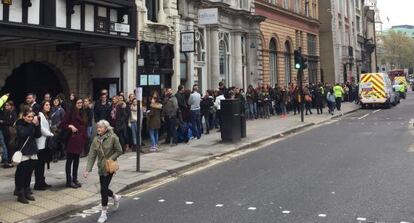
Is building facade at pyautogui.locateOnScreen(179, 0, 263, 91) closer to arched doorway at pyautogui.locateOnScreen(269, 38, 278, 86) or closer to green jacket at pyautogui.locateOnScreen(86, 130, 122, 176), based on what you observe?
arched doorway at pyautogui.locateOnScreen(269, 38, 278, 86)

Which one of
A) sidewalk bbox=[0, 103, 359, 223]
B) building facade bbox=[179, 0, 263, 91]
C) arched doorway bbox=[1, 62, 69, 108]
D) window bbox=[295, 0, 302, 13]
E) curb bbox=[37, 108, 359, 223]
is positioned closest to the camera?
curb bbox=[37, 108, 359, 223]

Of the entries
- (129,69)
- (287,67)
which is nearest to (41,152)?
(129,69)

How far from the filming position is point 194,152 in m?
13.6

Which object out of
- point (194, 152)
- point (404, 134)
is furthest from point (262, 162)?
point (404, 134)

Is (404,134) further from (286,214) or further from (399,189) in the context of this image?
(286,214)

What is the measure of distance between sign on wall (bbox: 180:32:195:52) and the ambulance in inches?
698

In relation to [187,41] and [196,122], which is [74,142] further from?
[187,41]

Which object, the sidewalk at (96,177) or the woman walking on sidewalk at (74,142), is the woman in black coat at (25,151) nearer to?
the sidewalk at (96,177)

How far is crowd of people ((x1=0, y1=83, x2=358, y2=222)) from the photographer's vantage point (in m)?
8.19

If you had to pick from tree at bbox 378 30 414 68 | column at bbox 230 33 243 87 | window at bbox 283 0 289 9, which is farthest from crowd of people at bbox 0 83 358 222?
tree at bbox 378 30 414 68

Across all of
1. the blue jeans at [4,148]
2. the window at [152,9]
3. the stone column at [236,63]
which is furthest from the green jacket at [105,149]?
the stone column at [236,63]

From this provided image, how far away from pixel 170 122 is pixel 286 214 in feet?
28.6

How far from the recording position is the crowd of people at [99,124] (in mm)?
8188

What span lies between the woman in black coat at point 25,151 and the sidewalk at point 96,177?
0.72ft
